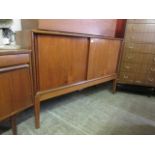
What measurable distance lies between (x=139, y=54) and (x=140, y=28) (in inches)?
15.5

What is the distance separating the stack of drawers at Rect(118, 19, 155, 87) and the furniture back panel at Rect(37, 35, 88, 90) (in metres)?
0.91

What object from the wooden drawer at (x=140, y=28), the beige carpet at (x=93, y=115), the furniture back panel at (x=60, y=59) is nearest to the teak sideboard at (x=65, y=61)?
the furniture back panel at (x=60, y=59)

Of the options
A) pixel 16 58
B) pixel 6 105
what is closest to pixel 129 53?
pixel 16 58

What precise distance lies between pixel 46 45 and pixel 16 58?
0.93 feet

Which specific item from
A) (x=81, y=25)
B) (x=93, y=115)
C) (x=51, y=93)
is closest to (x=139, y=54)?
(x=81, y=25)

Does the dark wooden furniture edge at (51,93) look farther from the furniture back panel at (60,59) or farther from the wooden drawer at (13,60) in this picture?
the wooden drawer at (13,60)

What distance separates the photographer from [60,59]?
1.25 m

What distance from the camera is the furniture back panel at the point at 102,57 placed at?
158 cm

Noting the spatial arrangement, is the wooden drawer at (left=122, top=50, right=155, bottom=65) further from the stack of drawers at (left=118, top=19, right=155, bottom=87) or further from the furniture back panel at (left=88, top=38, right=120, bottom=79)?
the furniture back panel at (left=88, top=38, right=120, bottom=79)

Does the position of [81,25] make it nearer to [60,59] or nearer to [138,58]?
[60,59]

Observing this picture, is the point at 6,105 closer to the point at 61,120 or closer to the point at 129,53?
the point at 61,120

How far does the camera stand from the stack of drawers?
1888mm

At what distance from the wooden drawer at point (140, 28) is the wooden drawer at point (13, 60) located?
5.40 ft

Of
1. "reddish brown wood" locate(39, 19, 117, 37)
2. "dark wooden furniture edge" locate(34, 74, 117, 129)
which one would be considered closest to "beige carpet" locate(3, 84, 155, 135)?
"dark wooden furniture edge" locate(34, 74, 117, 129)
